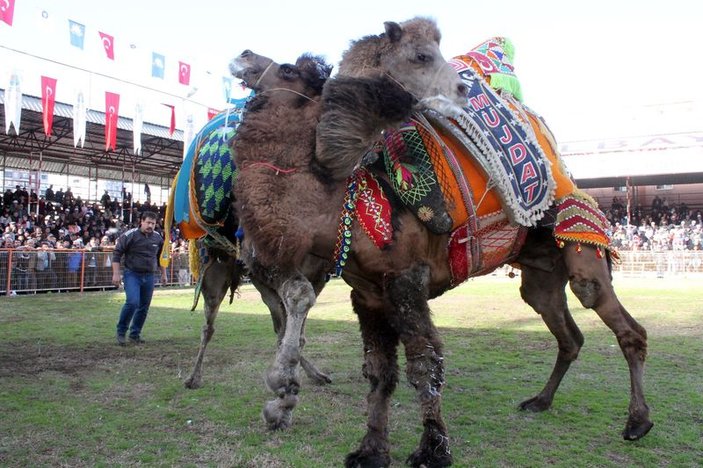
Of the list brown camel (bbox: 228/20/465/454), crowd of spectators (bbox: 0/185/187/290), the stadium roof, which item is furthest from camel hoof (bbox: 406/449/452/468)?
the stadium roof

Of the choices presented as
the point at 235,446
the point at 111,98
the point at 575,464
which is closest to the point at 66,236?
the point at 111,98

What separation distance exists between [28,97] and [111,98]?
360 cm

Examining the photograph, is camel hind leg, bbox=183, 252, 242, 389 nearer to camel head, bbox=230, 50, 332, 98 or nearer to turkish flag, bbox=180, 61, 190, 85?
camel head, bbox=230, 50, 332, 98

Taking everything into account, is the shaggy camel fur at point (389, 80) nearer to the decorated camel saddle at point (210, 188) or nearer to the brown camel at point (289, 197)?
the brown camel at point (289, 197)

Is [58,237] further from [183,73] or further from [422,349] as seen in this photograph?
[422,349]

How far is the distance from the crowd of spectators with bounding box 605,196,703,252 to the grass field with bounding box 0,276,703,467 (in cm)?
2260

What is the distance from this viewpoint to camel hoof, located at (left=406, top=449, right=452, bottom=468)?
3.73m

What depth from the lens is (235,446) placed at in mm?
4211

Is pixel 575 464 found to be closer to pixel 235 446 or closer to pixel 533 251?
pixel 533 251

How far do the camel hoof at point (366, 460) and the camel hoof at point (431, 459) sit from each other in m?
0.19

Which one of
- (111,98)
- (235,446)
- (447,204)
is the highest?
(111,98)

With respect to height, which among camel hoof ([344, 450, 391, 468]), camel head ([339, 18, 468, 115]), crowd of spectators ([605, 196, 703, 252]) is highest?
crowd of spectators ([605, 196, 703, 252])

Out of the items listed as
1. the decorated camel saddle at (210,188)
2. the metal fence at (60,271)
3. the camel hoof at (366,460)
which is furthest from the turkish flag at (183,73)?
the camel hoof at (366,460)

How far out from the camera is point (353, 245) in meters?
3.61
